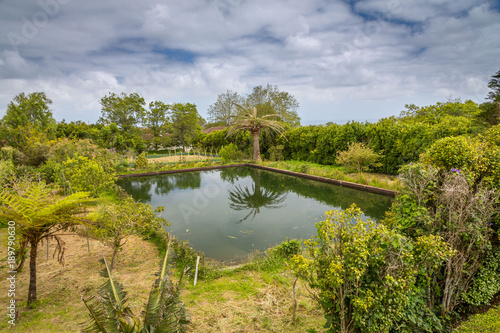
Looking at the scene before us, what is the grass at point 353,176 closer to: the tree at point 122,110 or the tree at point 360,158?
the tree at point 360,158

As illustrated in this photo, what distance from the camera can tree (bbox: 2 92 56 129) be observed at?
22.0 meters

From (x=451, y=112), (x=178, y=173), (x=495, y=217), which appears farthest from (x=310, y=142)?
(x=495, y=217)

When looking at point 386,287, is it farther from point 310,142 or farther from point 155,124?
point 155,124

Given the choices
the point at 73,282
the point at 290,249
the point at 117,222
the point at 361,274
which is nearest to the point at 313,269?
the point at 361,274

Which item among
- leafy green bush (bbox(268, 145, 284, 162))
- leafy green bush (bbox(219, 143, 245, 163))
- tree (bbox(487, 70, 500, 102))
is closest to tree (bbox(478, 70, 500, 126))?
tree (bbox(487, 70, 500, 102))

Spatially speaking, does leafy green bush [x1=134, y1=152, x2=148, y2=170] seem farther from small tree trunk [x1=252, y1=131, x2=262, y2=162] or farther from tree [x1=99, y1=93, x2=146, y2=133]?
tree [x1=99, y1=93, x2=146, y2=133]

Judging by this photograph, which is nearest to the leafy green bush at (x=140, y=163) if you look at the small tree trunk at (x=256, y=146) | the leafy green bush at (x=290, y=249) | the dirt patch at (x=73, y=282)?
the small tree trunk at (x=256, y=146)

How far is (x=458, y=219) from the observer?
281 cm

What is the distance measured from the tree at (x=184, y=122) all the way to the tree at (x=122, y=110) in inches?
185

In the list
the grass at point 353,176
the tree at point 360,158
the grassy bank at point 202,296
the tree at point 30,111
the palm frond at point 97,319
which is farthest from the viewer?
the tree at point 30,111

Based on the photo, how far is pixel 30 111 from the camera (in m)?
23.7

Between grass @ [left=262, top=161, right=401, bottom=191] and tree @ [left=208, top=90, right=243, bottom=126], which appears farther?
tree @ [left=208, top=90, right=243, bottom=126]

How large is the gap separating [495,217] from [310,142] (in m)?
14.3

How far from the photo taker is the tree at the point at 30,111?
22.0 meters
